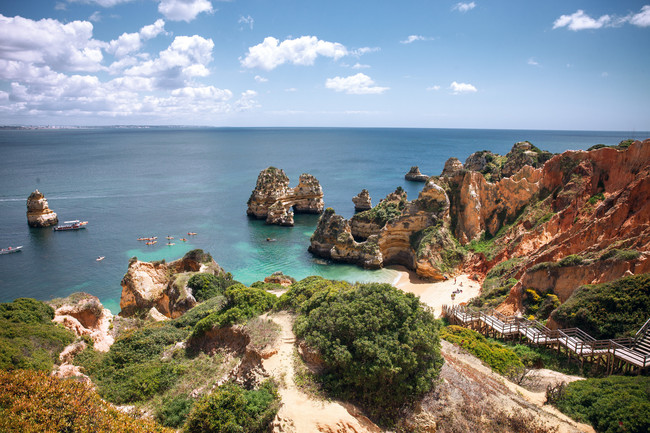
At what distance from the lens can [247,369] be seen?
47.3 feet

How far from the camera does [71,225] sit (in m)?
56.7

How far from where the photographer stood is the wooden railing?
1541 centimetres

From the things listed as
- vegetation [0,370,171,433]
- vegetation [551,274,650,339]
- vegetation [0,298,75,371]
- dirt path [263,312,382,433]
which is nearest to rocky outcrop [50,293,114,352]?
vegetation [0,298,75,371]

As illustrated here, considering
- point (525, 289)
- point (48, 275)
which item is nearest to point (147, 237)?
point (48, 275)

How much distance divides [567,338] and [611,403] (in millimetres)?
5054

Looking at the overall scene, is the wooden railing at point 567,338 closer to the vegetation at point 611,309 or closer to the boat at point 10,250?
the vegetation at point 611,309

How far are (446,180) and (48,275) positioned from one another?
46.5 m

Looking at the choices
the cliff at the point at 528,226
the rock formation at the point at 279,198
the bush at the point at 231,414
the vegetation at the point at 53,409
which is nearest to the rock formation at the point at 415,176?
the rock formation at the point at 279,198

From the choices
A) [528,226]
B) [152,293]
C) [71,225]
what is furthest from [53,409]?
[71,225]

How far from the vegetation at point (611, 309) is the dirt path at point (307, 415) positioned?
1300 centimetres

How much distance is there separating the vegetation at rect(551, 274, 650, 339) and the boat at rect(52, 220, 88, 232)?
63.9m

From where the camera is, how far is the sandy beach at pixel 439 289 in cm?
3077

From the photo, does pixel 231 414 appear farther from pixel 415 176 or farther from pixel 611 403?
pixel 415 176

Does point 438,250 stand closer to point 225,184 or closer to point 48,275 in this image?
point 48,275
